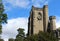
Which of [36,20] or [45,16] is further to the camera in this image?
[45,16]

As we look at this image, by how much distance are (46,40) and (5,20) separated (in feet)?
159

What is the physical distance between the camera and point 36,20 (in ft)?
373

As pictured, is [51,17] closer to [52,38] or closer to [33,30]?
[33,30]

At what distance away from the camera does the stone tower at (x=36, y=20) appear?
113m

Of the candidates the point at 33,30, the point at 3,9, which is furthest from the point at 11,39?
the point at 3,9

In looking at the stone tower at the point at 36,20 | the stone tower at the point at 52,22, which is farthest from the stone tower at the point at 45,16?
the stone tower at the point at 52,22

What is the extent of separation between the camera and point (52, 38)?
78625 millimetres

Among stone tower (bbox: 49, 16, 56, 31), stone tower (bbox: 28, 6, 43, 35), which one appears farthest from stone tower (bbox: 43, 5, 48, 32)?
stone tower (bbox: 49, 16, 56, 31)

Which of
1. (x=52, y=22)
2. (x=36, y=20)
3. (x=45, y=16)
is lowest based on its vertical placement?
(x=52, y=22)

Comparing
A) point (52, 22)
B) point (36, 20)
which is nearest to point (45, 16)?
point (36, 20)

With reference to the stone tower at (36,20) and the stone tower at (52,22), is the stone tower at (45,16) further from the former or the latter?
the stone tower at (52,22)

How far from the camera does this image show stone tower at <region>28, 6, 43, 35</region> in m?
113

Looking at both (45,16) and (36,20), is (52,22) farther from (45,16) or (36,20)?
(45,16)

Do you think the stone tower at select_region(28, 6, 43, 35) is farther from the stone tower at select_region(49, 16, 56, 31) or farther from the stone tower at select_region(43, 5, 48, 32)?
the stone tower at select_region(49, 16, 56, 31)
